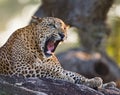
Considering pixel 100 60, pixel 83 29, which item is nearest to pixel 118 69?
pixel 100 60

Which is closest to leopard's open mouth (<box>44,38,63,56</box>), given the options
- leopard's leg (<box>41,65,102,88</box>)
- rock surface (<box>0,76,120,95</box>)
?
leopard's leg (<box>41,65,102,88</box>)

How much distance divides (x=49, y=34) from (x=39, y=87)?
1488 mm

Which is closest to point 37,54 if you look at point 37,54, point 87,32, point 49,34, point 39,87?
point 37,54

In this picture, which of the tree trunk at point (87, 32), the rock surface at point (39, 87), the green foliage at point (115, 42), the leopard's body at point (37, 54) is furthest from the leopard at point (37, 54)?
the green foliage at point (115, 42)

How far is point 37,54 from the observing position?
13242 mm

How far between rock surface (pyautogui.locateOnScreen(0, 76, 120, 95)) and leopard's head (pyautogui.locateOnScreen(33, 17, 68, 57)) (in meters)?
0.76

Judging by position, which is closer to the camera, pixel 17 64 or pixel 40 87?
pixel 40 87

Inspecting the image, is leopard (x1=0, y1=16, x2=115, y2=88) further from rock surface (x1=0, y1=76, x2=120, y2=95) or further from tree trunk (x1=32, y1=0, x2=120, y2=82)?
tree trunk (x1=32, y1=0, x2=120, y2=82)

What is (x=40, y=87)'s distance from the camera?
39.9ft

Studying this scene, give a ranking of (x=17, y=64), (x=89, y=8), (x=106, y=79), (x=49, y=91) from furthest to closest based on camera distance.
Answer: (x=106, y=79)
(x=89, y=8)
(x=17, y=64)
(x=49, y=91)

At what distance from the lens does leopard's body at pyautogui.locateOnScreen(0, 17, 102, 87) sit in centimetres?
1302

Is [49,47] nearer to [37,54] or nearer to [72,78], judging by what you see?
[37,54]

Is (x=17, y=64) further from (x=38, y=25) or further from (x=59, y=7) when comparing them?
(x=59, y=7)

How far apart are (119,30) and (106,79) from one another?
437 inches
